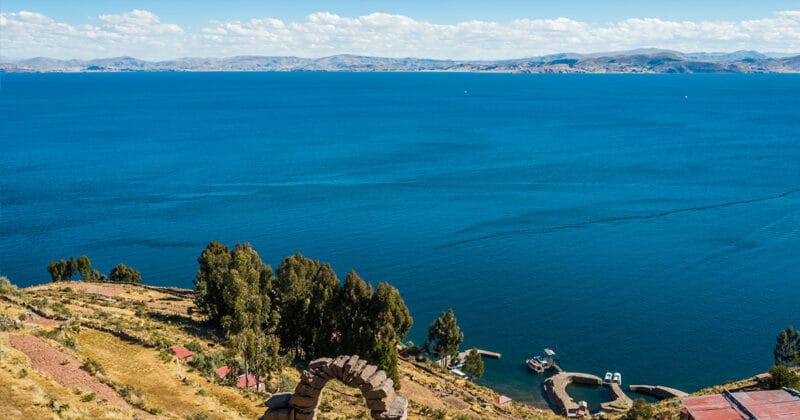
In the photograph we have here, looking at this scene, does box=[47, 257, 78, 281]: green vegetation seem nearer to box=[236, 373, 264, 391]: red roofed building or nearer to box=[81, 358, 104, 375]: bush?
box=[236, 373, 264, 391]: red roofed building

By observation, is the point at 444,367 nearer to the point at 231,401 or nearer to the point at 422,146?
the point at 231,401

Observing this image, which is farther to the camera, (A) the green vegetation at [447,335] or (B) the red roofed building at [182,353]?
(A) the green vegetation at [447,335]

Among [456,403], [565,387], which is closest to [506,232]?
[565,387]

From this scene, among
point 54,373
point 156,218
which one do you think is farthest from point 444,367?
point 156,218

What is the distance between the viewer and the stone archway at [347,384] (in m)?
26.3

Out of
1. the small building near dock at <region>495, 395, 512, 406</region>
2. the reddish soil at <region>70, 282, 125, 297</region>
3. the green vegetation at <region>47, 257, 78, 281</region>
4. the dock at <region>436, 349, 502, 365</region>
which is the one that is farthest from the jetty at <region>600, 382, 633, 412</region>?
the green vegetation at <region>47, 257, 78, 281</region>

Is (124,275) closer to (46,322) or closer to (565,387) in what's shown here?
(46,322)

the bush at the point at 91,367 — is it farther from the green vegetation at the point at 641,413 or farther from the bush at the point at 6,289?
the green vegetation at the point at 641,413

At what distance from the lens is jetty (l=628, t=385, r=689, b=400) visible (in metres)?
60.8

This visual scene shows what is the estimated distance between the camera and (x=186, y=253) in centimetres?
9806

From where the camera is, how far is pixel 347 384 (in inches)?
1075

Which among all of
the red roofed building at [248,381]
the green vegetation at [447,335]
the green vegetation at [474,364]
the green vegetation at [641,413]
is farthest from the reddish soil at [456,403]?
the red roofed building at [248,381]

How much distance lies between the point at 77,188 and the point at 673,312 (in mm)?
124429

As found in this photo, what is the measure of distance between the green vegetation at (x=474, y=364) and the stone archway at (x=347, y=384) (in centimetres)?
3573
